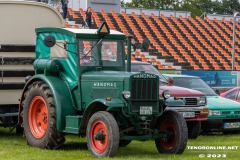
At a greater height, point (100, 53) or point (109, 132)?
point (100, 53)

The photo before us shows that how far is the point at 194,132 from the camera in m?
16.0

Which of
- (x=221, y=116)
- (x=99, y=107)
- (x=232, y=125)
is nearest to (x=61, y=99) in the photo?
(x=99, y=107)

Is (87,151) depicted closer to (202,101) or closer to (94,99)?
(94,99)

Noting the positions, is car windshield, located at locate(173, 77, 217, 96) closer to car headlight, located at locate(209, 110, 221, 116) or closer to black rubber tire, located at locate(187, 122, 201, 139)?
car headlight, located at locate(209, 110, 221, 116)

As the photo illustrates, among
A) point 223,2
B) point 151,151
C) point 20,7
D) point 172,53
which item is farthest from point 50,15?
point 223,2

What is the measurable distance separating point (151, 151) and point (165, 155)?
1.03 meters

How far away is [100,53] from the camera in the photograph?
1299 cm

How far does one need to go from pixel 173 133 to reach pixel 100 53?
6.69 feet

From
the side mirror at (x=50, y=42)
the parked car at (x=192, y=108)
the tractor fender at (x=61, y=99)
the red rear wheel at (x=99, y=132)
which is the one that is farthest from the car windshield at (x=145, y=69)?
the red rear wheel at (x=99, y=132)

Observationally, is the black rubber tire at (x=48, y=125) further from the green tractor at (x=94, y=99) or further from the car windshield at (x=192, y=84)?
the car windshield at (x=192, y=84)

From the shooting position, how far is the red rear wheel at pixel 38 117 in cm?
1316

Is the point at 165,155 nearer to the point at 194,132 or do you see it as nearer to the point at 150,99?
the point at 150,99

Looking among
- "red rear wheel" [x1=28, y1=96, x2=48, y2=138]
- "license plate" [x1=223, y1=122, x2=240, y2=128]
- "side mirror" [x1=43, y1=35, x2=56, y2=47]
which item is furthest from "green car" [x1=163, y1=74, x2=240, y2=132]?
"side mirror" [x1=43, y1=35, x2=56, y2=47]

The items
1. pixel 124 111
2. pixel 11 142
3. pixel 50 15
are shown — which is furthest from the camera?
pixel 50 15
